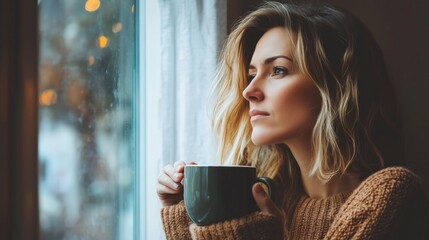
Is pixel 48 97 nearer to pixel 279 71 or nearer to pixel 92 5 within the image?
pixel 92 5

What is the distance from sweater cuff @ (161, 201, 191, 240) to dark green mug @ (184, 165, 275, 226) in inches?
4.3

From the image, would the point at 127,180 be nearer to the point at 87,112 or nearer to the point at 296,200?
the point at 87,112

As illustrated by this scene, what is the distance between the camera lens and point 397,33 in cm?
130

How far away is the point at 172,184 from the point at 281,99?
0.28 m

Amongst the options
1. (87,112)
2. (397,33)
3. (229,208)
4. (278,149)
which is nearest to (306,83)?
(278,149)

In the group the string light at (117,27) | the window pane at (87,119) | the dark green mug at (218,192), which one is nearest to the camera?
the dark green mug at (218,192)

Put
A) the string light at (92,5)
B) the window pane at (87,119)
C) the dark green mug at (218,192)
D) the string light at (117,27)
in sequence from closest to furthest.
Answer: the dark green mug at (218,192) → the window pane at (87,119) → the string light at (92,5) → the string light at (117,27)

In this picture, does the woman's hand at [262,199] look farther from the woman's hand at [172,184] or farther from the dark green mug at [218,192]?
the woman's hand at [172,184]

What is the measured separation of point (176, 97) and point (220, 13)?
26 cm

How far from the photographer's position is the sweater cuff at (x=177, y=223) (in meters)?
0.83

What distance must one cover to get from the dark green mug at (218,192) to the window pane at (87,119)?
10.3 inches

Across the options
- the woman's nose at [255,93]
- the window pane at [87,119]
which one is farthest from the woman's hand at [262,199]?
the window pane at [87,119]

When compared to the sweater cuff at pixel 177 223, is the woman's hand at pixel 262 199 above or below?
above
